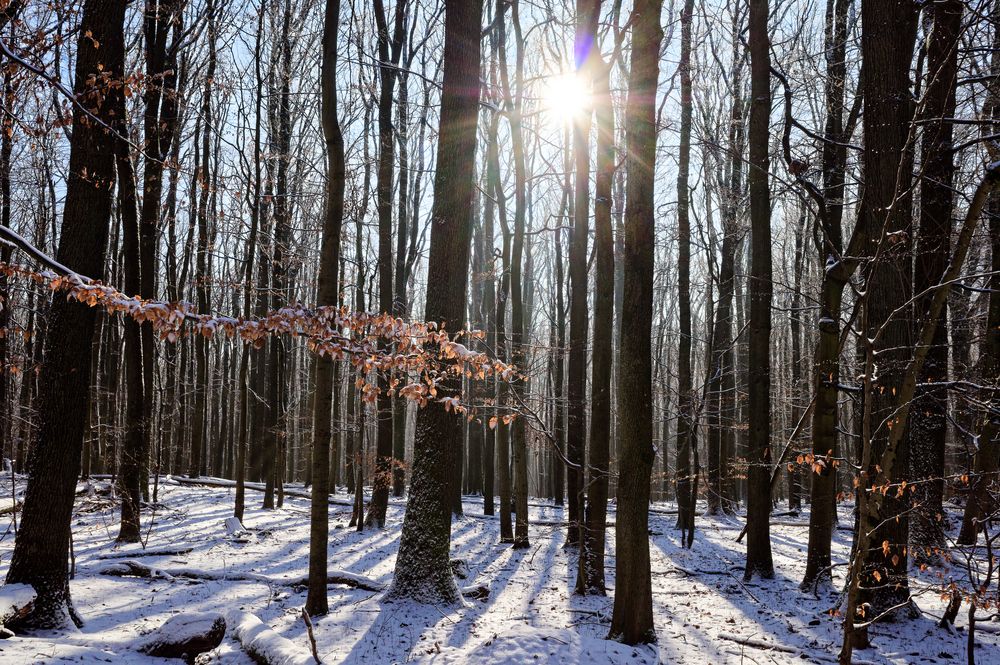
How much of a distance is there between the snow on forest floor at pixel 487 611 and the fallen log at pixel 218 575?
121 millimetres

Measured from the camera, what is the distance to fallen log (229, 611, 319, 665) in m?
5.82

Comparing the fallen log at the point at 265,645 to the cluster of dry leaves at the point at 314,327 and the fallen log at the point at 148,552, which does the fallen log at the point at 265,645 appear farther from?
the fallen log at the point at 148,552

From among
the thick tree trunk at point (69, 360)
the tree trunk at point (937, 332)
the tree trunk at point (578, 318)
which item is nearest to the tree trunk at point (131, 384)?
the thick tree trunk at point (69, 360)

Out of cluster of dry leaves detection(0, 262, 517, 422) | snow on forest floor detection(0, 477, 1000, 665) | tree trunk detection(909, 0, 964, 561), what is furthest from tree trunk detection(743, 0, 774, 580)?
cluster of dry leaves detection(0, 262, 517, 422)

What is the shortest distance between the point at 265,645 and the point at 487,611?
320 centimetres

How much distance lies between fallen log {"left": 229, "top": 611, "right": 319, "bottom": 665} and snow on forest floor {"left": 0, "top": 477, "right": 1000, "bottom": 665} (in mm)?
146

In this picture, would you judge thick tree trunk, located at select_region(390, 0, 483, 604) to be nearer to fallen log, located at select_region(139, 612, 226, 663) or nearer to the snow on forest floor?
the snow on forest floor

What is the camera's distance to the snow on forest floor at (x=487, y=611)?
604 centimetres

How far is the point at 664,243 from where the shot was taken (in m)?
25.4

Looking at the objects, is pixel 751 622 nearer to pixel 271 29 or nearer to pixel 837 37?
pixel 837 37

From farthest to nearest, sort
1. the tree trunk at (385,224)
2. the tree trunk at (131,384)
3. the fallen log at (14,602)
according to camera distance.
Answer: the tree trunk at (385,224) → the tree trunk at (131,384) → the fallen log at (14,602)

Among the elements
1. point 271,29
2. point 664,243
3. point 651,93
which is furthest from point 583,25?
point 664,243

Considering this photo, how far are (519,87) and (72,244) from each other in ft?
38.1

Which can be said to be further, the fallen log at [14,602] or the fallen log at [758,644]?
the fallen log at [758,644]
